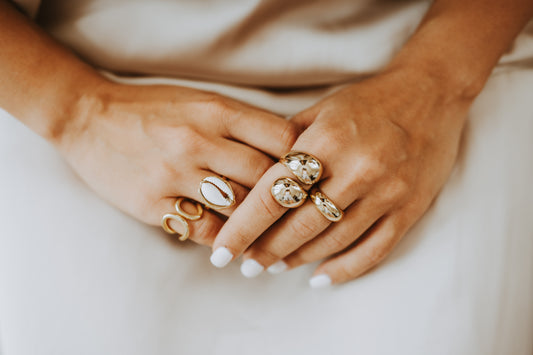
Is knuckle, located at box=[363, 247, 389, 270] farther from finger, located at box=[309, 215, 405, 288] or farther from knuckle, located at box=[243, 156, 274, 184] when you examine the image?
knuckle, located at box=[243, 156, 274, 184]

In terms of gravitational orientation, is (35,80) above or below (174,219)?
above

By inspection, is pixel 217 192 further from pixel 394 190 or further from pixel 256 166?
pixel 394 190

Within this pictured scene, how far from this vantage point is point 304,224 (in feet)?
2.15

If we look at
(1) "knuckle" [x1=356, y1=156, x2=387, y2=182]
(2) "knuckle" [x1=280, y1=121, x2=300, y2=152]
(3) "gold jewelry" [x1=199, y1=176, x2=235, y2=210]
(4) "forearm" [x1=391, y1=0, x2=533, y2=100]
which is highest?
(4) "forearm" [x1=391, y1=0, x2=533, y2=100]

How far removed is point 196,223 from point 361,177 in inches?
11.1

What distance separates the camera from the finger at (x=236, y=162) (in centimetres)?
67

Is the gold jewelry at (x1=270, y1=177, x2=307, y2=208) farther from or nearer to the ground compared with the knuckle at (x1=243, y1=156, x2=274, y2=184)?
nearer to the ground

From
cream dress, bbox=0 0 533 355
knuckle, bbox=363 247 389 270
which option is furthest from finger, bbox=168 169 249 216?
knuckle, bbox=363 247 389 270

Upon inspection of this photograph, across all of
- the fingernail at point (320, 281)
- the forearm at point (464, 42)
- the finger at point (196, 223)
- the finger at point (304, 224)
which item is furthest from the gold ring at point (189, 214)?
the forearm at point (464, 42)

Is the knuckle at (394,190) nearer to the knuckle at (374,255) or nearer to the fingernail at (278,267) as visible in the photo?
the knuckle at (374,255)

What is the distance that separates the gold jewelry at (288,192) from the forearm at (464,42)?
0.35 metres

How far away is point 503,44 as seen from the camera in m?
0.80

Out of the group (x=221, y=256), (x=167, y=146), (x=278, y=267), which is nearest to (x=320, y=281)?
(x=278, y=267)

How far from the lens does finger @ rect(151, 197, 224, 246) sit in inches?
27.1
